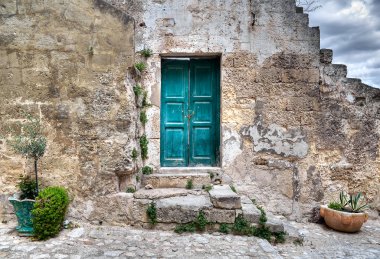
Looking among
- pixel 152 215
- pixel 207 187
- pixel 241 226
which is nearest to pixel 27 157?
pixel 152 215

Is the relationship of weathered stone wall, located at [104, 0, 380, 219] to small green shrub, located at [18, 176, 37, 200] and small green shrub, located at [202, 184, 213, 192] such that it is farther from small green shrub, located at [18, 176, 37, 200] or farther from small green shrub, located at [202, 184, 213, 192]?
small green shrub, located at [18, 176, 37, 200]

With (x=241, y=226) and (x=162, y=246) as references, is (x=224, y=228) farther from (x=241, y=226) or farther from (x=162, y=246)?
(x=162, y=246)

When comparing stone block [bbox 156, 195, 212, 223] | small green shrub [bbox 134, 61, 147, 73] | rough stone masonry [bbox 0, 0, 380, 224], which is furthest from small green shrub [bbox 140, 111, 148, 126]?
stone block [bbox 156, 195, 212, 223]

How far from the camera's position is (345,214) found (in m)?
4.67

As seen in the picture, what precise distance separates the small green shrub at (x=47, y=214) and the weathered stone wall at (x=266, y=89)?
173 centimetres

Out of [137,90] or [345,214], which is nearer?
[345,214]

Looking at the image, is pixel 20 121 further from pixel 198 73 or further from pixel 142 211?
pixel 198 73

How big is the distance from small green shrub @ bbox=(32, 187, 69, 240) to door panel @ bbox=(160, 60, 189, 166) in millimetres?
1973

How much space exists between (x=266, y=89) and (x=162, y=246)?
3.00 m

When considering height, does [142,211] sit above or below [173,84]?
below

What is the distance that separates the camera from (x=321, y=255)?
387cm

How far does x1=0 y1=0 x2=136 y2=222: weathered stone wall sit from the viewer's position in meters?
4.39

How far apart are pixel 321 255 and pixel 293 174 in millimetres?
1608

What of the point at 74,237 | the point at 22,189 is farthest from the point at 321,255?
the point at 22,189
